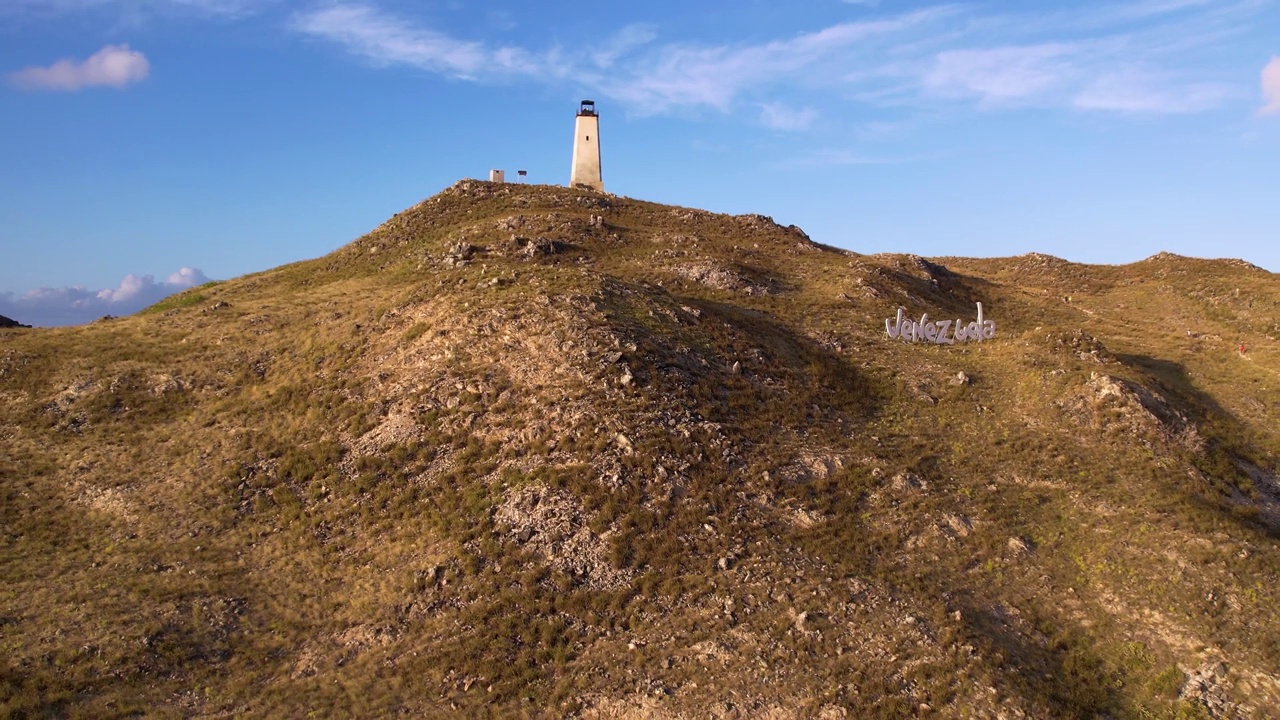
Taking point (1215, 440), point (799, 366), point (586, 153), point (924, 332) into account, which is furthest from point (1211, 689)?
point (586, 153)

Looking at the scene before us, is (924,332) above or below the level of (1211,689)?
above

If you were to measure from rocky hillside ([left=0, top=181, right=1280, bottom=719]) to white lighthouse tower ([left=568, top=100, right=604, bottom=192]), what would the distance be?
1604 inches

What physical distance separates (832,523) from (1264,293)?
7453 centimetres

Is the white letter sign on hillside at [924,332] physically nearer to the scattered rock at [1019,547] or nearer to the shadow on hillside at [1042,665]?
the scattered rock at [1019,547]

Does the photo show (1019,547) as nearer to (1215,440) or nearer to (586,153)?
(1215,440)

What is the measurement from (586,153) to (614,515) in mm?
67700

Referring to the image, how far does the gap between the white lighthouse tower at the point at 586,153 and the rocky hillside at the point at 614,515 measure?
40.7 meters

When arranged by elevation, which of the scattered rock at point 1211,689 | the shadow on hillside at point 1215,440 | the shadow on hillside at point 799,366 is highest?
the shadow on hillside at point 799,366

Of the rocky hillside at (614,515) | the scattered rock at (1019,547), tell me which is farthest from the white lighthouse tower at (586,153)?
the scattered rock at (1019,547)

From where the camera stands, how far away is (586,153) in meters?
89.4

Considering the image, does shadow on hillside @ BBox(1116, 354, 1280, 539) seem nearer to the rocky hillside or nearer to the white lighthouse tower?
the rocky hillside

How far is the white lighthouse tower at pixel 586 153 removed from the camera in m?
89.2

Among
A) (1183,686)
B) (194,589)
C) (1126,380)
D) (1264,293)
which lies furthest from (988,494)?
(1264,293)

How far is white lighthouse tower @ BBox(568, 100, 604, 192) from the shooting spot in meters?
89.2
